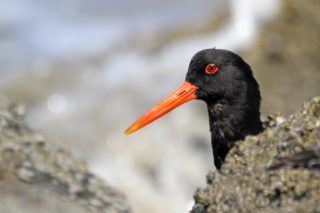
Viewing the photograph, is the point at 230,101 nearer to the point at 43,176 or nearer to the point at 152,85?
the point at 43,176

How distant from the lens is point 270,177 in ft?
15.4

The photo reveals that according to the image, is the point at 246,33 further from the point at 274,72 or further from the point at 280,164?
the point at 280,164

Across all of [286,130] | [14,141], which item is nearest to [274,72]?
[14,141]

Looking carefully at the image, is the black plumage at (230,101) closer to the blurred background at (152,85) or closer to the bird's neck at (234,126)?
the bird's neck at (234,126)

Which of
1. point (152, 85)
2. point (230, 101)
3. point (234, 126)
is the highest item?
point (152, 85)

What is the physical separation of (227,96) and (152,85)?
7211 mm

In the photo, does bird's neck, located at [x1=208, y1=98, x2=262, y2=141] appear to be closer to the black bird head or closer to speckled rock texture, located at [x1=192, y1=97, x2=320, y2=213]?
the black bird head

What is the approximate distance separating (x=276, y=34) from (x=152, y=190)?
3481 mm

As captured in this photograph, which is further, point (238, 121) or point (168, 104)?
point (168, 104)

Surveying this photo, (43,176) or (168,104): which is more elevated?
(168,104)

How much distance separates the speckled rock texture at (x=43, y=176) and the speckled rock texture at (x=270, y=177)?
1224 mm

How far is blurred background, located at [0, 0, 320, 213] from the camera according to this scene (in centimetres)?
1161

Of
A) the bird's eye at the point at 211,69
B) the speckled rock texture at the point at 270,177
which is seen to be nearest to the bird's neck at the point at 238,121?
the bird's eye at the point at 211,69

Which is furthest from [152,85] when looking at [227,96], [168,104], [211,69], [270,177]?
[270,177]
